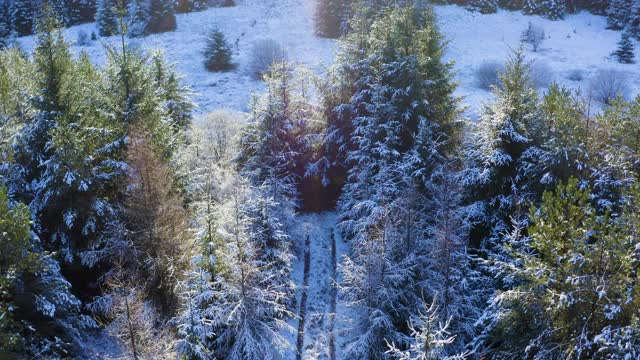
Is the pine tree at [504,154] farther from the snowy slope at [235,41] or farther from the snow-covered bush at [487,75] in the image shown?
the snowy slope at [235,41]

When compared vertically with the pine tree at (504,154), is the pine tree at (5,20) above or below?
above

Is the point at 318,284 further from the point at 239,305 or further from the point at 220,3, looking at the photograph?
the point at 220,3

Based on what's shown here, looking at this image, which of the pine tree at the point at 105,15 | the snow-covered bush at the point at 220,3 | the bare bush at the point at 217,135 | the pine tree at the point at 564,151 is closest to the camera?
the pine tree at the point at 564,151

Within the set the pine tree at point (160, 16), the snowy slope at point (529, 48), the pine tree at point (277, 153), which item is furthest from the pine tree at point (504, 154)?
the pine tree at point (160, 16)

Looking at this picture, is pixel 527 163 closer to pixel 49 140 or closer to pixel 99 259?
pixel 99 259

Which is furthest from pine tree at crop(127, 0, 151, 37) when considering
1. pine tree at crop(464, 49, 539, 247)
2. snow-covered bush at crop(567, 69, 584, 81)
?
pine tree at crop(464, 49, 539, 247)

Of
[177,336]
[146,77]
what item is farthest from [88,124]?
[177,336]

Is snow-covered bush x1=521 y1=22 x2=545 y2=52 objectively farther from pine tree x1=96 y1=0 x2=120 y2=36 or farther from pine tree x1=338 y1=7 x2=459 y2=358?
pine tree x1=96 y1=0 x2=120 y2=36
